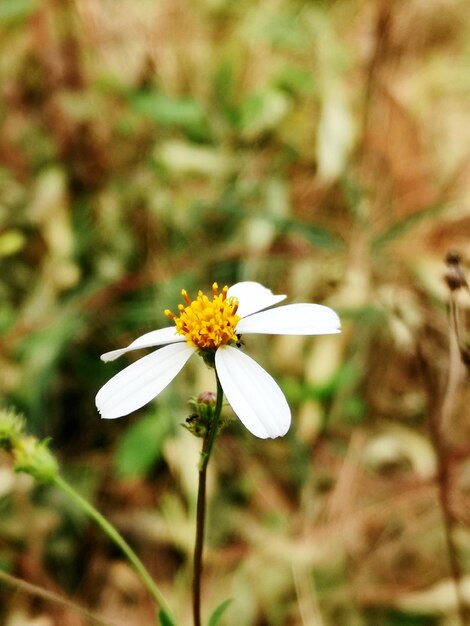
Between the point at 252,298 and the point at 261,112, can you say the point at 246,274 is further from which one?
the point at 252,298

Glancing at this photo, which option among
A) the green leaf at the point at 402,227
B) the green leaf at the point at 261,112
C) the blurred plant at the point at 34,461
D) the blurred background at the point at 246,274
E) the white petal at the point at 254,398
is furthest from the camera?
the green leaf at the point at 261,112

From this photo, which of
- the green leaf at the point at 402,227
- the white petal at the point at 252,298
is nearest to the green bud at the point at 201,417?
the white petal at the point at 252,298

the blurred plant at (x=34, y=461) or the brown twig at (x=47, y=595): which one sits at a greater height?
the blurred plant at (x=34, y=461)

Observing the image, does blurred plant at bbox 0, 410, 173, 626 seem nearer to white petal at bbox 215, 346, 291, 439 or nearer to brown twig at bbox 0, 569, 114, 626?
brown twig at bbox 0, 569, 114, 626

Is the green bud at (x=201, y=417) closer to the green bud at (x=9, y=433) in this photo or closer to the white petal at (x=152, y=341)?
the white petal at (x=152, y=341)

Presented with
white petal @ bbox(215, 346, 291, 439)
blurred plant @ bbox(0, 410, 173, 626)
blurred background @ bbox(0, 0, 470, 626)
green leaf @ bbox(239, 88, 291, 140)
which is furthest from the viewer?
green leaf @ bbox(239, 88, 291, 140)

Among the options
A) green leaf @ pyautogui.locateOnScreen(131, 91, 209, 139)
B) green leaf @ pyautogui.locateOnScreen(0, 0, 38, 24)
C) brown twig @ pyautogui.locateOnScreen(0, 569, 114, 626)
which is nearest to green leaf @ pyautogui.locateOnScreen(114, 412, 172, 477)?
brown twig @ pyautogui.locateOnScreen(0, 569, 114, 626)

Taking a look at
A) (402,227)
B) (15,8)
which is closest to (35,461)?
(402,227)
